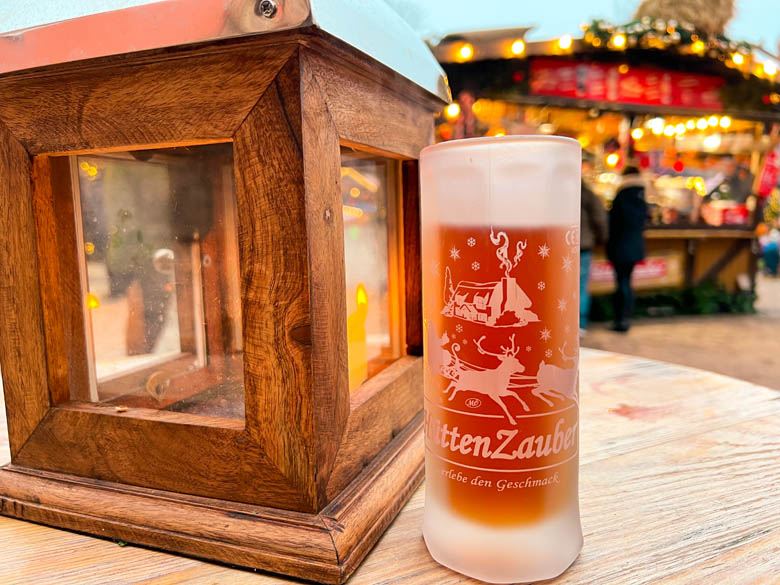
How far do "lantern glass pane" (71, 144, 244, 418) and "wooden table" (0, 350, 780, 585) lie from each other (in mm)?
124

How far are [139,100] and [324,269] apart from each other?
7.6 inches

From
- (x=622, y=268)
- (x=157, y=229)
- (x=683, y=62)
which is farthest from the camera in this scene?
(x=683, y=62)

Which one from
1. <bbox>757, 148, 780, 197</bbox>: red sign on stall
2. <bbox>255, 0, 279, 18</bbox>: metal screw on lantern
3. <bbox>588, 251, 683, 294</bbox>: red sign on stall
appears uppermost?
<bbox>757, 148, 780, 197</bbox>: red sign on stall

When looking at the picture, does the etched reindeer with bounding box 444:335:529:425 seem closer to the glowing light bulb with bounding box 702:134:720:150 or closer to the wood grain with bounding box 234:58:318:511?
the wood grain with bounding box 234:58:318:511

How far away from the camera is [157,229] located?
19.8 inches

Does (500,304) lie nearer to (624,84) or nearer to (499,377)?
(499,377)

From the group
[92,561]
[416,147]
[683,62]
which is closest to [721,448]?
[416,147]

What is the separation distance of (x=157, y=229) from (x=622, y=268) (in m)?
3.44

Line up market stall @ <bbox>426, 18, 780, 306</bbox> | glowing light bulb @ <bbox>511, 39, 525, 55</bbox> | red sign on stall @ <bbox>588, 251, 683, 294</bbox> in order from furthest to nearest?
red sign on stall @ <bbox>588, 251, 683, 294</bbox>
market stall @ <bbox>426, 18, 780, 306</bbox>
glowing light bulb @ <bbox>511, 39, 525, 55</bbox>

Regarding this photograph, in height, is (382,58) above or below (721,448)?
→ above

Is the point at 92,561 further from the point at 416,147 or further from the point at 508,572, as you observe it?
the point at 416,147

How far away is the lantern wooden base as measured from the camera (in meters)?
0.39

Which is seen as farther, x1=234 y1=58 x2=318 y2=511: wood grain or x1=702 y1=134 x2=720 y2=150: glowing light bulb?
x1=702 y1=134 x2=720 y2=150: glowing light bulb

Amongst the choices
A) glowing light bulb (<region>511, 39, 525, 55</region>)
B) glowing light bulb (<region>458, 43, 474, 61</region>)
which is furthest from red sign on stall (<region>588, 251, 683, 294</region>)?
glowing light bulb (<region>458, 43, 474, 61</region>)
